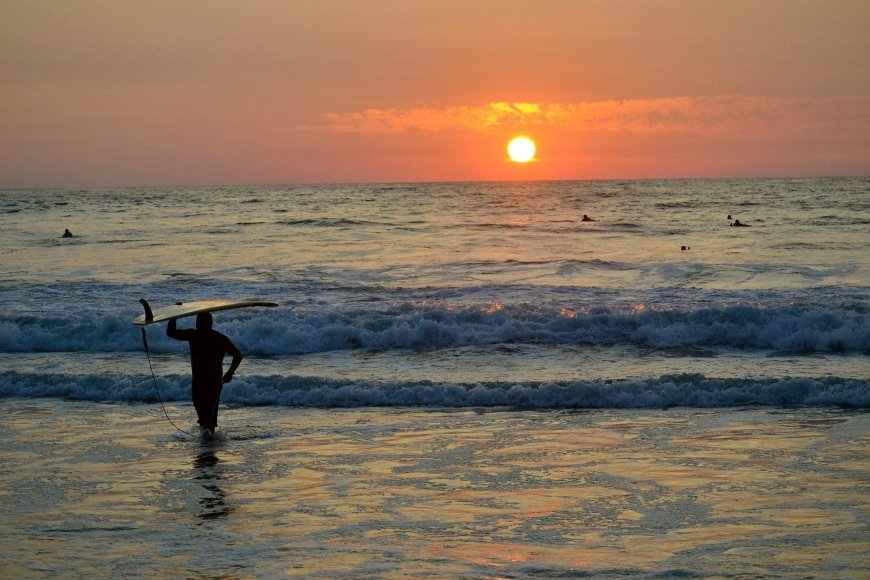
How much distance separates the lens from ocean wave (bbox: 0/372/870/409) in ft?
45.8

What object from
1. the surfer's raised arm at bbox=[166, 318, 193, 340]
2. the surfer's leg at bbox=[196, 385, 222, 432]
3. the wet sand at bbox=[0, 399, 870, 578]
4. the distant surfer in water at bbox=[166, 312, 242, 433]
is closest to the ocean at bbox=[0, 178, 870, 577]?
the wet sand at bbox=[0, 399, 870, 578]

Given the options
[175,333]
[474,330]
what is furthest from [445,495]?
[474,330]

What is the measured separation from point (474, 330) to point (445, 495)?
10675 mm

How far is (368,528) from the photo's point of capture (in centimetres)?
825

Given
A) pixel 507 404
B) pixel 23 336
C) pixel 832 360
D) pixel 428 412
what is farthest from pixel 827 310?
pixel 23 336

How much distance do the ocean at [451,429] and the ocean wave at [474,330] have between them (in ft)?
0.18

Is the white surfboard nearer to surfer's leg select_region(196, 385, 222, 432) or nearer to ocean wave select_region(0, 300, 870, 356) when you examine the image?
surfer's leg select_region(196, 385, 222, 432)

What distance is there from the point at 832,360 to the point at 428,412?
8.13 m

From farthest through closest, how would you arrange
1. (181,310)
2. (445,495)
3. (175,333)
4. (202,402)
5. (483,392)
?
(483,392) < (202,402) < (181,310) < (175,333) < (445,495)

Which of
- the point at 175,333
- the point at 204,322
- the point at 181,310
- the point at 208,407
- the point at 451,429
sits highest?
the point at 181,310

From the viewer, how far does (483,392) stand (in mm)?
14430

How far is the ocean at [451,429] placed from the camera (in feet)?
25.4

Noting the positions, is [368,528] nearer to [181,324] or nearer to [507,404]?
[507,404]

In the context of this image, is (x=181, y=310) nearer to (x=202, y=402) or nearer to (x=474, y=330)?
(x=202, y=402)
